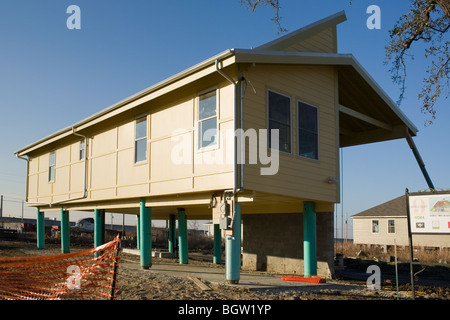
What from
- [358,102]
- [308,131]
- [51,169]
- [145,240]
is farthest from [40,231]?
[358,102]

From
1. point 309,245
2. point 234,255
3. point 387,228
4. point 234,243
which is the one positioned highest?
point 234,243

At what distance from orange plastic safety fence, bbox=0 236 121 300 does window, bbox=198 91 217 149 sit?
183 inches

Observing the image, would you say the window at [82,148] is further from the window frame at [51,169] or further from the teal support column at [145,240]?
the teal support column at [145,240]

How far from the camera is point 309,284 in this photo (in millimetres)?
13438

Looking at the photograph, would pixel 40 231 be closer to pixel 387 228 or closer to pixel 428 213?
pixel 428 213

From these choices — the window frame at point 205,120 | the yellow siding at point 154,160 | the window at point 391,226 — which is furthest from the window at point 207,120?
the window at point 391,226

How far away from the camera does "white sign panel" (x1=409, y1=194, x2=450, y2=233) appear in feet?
34.7

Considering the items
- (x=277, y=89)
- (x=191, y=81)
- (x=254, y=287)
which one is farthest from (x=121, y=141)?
(x=254, y=287)

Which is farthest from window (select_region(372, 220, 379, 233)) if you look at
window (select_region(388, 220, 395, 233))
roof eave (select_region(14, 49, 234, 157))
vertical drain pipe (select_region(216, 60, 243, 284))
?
vertical drain pipe (select_region(216, 60, 243, 284))

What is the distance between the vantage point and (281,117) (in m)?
14.0

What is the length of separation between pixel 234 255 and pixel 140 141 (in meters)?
6.66

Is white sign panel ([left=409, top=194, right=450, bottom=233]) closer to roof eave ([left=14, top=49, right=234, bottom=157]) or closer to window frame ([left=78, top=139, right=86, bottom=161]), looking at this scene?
roof eave ([left=14, top=49, right=234, bottom=157])

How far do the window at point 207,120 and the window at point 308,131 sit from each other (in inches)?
111
